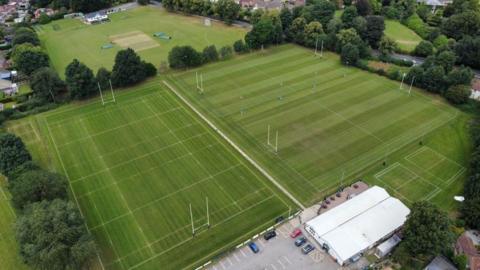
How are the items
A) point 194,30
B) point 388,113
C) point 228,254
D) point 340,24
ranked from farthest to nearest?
point 194,30 < point 340,24 < point 388,113 < point 228,254

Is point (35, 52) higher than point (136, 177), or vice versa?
point (35, 52)

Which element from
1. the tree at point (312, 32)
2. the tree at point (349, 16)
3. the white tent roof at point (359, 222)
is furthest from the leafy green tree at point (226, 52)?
the white tent roof at point (359, 222)

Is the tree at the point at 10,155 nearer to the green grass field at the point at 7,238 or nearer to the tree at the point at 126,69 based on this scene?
the green grass field at the point at 7,238

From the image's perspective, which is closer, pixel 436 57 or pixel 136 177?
pixel 136 177

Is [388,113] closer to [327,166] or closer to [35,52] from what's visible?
[327,166]

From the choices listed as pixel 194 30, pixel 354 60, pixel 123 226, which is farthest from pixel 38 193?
pixel 194 30

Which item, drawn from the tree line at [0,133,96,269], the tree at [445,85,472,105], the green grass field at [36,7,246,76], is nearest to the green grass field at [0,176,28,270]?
the tree line at [0,133,96,269]

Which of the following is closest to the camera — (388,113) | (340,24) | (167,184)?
(167,184)
